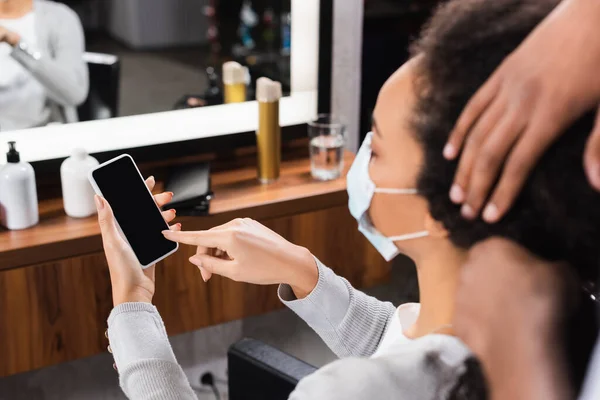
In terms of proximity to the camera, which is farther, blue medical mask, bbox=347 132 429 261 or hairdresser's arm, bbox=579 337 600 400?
blue medical mask, bbox=347 132 429 261

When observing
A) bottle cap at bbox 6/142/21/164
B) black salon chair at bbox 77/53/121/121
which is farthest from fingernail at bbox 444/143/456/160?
black salon chair at bbox 77/53/121/121

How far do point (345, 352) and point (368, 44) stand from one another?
173 cm

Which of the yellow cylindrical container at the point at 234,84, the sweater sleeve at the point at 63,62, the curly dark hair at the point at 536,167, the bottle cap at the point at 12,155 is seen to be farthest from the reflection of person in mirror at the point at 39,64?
the curly dark hair at the point at 536,167

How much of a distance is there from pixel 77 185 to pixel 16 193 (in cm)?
12

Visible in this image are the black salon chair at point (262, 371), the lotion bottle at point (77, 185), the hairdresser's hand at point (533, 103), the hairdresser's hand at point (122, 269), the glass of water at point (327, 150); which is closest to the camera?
Answer: the hairdresser's hand at point (533, 103)

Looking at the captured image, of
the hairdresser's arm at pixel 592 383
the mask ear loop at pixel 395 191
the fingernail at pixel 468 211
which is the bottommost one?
the hairdresser's arm at pixel 592 383

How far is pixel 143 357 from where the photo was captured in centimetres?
96

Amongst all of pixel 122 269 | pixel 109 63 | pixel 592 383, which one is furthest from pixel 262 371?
pixel 592 383

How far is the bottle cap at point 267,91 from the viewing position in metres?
1.62

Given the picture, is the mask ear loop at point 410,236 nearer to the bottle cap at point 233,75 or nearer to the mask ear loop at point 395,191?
the mask ear loop at point 395,191

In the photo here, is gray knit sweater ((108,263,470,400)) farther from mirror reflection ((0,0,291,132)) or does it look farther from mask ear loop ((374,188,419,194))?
mirror reflection ((0,0,291,132))

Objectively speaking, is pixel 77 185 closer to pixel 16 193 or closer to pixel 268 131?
pixel 16 193

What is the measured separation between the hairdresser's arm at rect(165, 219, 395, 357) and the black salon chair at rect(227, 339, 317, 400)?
266 mm

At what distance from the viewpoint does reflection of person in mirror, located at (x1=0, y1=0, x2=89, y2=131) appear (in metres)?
1.57
